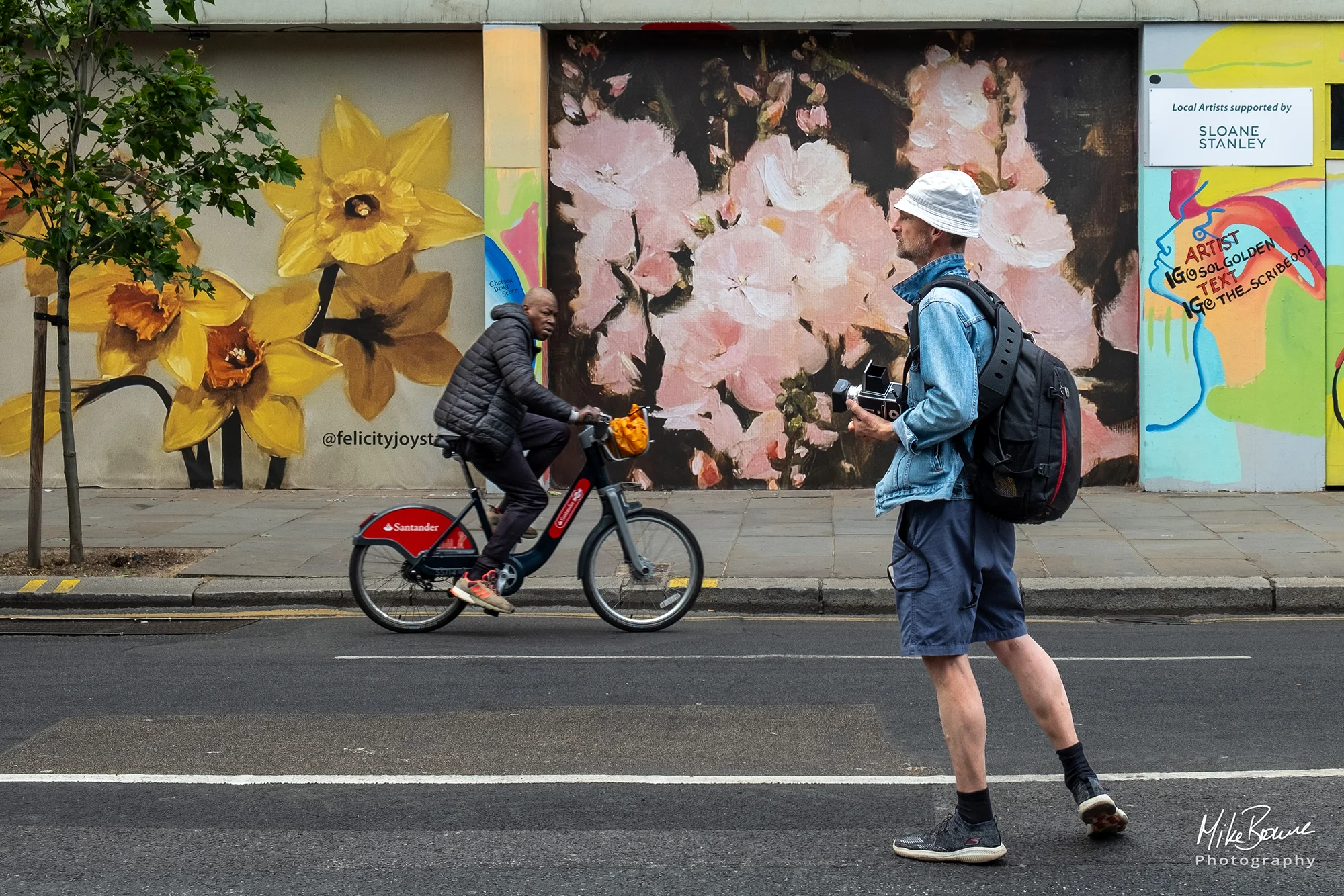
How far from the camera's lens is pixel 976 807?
410 cm

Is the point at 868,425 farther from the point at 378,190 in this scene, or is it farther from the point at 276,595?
the point at 378,190

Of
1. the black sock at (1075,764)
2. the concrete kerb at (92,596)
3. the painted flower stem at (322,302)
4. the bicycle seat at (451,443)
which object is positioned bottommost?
the concrete kerb at (92,596)

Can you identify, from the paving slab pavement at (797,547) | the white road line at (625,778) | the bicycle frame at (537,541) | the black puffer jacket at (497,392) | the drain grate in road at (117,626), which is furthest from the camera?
the paving slab pavement at (797,547)

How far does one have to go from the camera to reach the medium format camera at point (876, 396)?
420cm

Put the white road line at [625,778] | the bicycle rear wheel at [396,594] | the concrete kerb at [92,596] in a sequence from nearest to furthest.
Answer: the white road line at [625,778]
the bicycle rear wheel at [396,594]
the concrete kerb at [92,596]

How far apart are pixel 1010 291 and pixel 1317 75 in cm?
308

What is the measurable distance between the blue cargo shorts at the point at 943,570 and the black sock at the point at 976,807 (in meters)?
0.41

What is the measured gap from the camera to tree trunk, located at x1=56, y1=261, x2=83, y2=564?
9602 mm

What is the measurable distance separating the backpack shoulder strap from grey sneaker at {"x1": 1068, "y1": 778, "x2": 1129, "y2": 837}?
1.12m

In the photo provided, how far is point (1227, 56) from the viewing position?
12.6 m

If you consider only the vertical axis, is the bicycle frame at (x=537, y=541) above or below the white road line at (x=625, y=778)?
above

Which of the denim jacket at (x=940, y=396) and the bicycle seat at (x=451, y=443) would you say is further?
the bicycle seat at (x=451, y=443)

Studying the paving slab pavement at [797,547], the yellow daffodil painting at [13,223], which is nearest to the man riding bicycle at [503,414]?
the paving slab pavement at [797,547]

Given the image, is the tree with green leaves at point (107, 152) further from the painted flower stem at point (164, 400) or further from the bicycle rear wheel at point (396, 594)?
the painted flower stem at point (164, 400)
